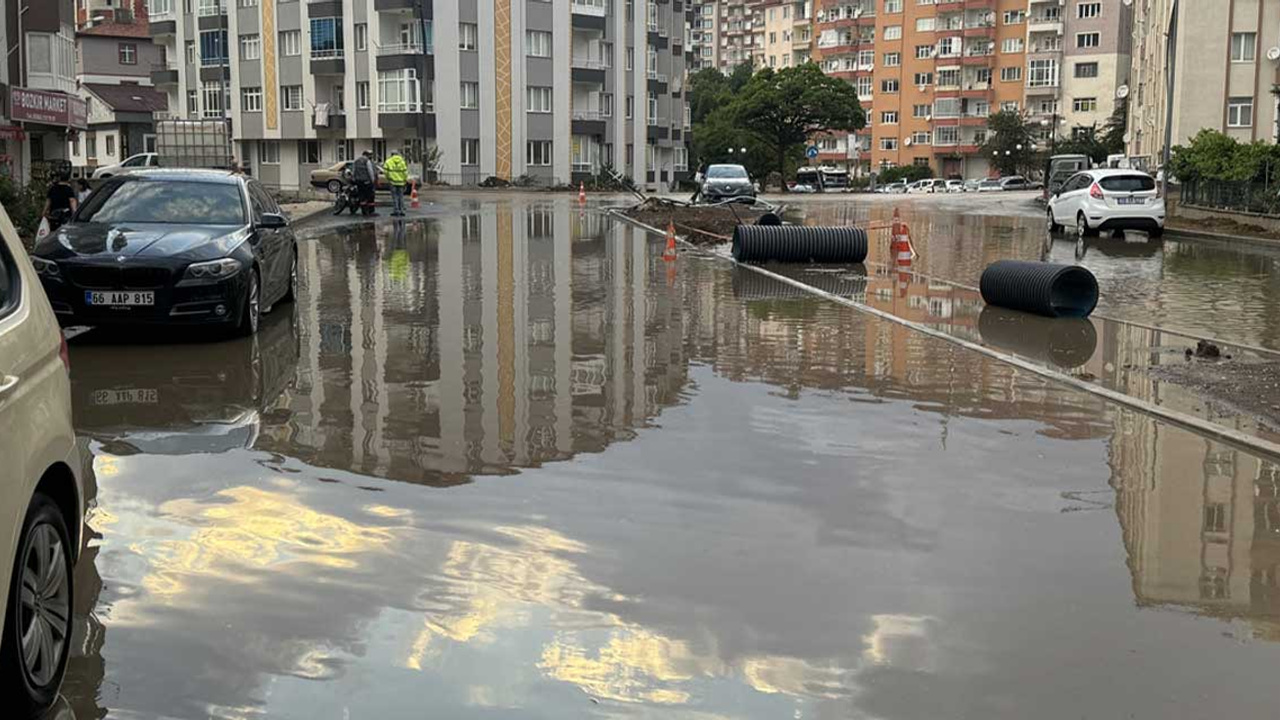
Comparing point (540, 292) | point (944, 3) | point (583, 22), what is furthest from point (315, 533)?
point (944, 3)

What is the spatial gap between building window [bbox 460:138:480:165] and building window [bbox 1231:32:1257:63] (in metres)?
42.1

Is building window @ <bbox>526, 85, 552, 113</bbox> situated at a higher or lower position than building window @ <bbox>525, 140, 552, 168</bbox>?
higher

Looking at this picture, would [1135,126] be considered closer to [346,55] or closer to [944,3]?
[346,55]

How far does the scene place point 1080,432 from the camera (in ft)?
28.9

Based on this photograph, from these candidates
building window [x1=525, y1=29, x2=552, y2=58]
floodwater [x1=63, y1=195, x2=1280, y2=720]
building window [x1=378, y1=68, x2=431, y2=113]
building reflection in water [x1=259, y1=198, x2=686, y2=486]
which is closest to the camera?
floodwater [x1=63, y1=195, x2=1280, y2=720]

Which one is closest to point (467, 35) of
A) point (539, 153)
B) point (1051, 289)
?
point (539, 153)

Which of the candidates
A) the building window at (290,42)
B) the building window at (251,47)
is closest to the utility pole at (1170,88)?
the building window at (290,42)

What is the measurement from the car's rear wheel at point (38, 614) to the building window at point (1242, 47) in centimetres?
5527

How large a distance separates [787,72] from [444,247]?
7127cm

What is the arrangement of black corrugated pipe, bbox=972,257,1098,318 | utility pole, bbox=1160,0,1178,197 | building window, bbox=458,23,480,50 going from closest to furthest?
1. black corrugated pipe, bbox=972,257,1098,318
2. utility pole, bbox=1160,0,1178,197
3. building window, bbox=458,23,480,50

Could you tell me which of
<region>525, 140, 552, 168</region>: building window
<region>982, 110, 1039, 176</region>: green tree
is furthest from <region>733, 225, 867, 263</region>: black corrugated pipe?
<region>982, 110, 1039, 176</region>: green tree

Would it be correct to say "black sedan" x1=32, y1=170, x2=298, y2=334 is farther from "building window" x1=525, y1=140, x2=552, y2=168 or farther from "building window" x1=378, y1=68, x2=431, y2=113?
"building window" x1=525, y1=140, x2=552, y2=168

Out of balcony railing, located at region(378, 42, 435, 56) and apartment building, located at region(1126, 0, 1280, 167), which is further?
balcony railing, located at region(378, 42, 435, 56)

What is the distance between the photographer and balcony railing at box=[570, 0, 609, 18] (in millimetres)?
82812
